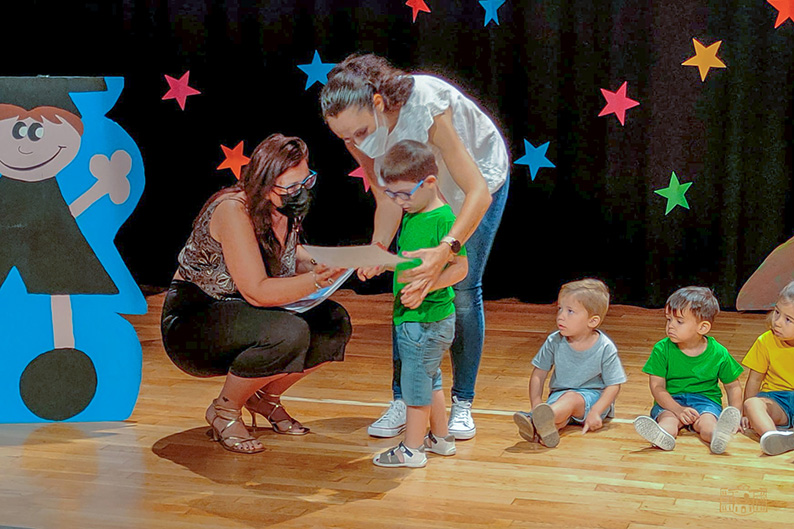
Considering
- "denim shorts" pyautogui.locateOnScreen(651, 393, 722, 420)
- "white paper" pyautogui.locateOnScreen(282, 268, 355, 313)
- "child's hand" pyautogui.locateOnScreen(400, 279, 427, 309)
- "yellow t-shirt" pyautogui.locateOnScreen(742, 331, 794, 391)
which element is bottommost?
"denim shorts" pyautogui.locateOnScreen(651, 393, 722, 420)

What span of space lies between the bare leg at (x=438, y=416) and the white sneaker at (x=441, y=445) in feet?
0.04

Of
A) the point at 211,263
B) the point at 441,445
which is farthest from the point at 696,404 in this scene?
the point at 211,263

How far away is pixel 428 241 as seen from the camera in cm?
242

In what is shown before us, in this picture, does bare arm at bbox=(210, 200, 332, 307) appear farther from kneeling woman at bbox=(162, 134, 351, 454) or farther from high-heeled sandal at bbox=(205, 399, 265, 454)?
high-heeled sandal at bbox=(205, 399, 265, 454)

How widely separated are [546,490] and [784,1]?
2.94 metres

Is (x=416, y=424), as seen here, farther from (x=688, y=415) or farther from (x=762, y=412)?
(x=762, y=412)

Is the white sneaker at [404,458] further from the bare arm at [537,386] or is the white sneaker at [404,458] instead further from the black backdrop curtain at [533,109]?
the black backdrop curtain at [533,109]

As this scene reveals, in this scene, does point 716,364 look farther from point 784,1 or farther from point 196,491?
point 784,1

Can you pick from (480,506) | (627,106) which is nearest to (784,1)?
(627,106)

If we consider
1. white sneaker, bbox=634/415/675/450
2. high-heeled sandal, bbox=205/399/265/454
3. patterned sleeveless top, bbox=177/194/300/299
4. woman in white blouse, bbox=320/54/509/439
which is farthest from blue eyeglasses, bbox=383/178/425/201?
white sneaker, bbox=634/415/675/450

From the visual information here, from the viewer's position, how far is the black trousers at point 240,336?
2.61 metres

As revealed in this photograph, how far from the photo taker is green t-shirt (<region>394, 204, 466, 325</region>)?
2424 millimetres

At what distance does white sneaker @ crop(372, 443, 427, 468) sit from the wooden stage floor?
0.08 feet

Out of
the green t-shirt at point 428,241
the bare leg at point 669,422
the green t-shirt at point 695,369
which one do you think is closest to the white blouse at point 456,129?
the green t-shirt at point 428,241
